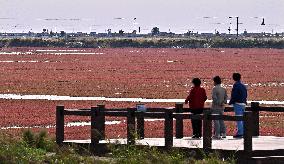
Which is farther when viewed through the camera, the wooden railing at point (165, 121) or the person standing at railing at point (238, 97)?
the person standing at railing at point (238, 97)

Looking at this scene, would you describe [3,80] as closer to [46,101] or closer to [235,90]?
[46,101]

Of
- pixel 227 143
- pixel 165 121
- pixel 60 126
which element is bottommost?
pixel 227 143

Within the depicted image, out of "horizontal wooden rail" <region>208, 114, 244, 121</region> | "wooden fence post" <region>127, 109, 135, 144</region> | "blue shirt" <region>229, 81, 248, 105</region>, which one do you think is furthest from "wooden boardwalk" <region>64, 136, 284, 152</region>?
"blue shirt" <region>229, 81, 248, 105</region>

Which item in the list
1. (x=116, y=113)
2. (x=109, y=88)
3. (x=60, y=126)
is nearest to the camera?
(x=116, y=113)

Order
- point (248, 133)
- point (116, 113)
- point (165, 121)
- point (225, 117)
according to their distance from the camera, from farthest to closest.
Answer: point (116, 113) → point (165, 121) → point (225, 117) → point (248, 133)

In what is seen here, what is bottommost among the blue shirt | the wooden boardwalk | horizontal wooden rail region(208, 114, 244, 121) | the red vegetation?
the red vegetation

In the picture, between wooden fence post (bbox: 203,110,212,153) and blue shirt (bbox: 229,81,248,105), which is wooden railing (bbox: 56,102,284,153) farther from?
blue shirt (bbox: 229,81,248,105)

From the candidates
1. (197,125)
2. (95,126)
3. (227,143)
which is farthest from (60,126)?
(227,143)

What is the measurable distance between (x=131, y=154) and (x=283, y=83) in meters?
43.0

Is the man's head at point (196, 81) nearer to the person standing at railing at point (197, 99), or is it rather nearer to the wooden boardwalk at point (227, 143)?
the person standing at railing at point (197, 99)

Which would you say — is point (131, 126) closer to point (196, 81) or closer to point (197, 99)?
point (197, 99)

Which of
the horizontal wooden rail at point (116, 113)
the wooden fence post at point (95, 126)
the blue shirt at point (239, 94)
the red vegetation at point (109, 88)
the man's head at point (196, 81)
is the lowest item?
the red vegetation at point (109, 88)

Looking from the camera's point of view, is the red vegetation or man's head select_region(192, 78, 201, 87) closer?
man's head select_region(192, 78, 201, 87)

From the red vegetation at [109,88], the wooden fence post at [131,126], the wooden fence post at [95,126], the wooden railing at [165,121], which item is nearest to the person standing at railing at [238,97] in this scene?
the wooden railing at [165,121]
